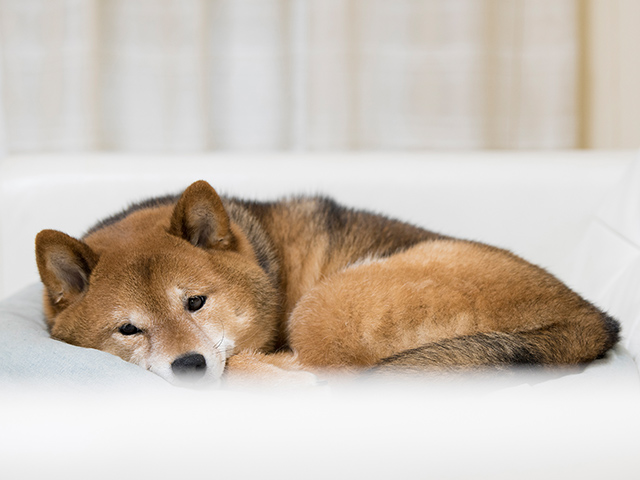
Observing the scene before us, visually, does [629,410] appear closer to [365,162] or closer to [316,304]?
[316,304]

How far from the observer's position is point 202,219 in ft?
5.27

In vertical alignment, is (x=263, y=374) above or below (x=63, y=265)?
below

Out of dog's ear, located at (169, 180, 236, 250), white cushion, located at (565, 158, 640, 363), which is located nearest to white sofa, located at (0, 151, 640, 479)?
white cushion, located at (565, 158, 640, 363)

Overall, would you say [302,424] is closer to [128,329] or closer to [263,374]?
[263,374]

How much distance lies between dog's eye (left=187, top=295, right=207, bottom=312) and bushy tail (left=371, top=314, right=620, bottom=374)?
20.5 inches

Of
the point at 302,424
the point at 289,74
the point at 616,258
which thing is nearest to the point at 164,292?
the point at 302,424

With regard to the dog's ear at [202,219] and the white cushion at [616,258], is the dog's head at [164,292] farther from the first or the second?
the white cushion at [616,258]

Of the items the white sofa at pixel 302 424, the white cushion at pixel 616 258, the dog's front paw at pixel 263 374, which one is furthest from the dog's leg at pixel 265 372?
the white cushion at pixel 616 258

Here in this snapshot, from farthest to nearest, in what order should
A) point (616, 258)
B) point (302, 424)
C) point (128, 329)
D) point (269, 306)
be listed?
point (616, 258)
point (269, 306)
point (128, 329)
point (302, 424)

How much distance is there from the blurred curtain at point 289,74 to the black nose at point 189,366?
215 cm

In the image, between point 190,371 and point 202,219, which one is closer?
point 190,371

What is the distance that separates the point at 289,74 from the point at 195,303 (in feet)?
7.34

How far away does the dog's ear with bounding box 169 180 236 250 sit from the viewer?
154 cm

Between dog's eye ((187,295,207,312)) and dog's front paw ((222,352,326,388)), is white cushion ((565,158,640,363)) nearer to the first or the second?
dog's front paw ((222,352,326,388))
